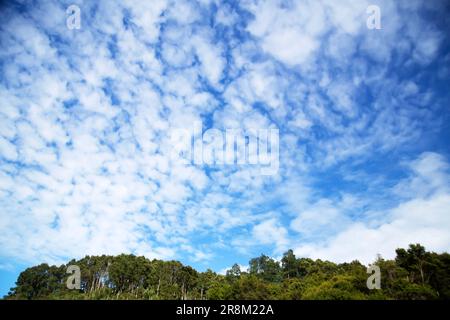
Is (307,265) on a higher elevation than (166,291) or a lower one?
higher

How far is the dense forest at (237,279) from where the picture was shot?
43844 mm

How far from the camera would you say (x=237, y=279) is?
3095 inches

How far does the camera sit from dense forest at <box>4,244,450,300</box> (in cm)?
4384
